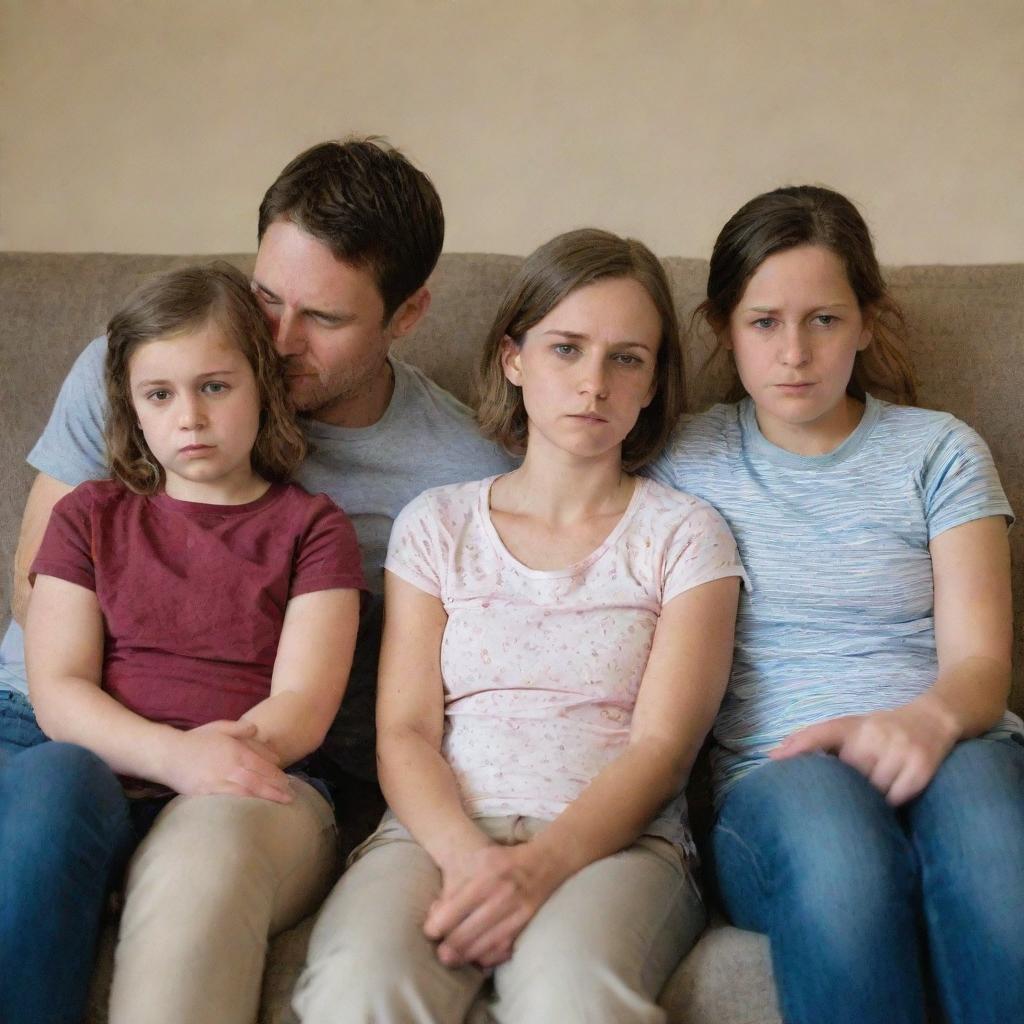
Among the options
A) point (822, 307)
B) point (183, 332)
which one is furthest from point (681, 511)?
point (183, 332)

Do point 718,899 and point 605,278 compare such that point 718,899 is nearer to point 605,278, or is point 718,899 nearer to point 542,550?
point 542,550

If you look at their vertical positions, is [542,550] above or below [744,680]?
above

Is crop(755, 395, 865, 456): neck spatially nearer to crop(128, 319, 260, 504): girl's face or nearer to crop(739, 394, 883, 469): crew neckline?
crop(739, 394, 883, 469): crew neckline

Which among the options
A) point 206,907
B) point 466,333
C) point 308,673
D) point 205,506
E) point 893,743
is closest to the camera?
point 206,907

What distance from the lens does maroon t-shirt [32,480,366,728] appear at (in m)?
1.47

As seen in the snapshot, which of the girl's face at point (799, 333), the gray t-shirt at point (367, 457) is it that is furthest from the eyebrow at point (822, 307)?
the gray t-shirt at point (367, 457)

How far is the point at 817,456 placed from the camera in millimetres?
1615

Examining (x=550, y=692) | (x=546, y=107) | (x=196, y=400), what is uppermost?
(x=546, y=107)

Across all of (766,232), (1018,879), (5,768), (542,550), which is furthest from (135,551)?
(1018,879)

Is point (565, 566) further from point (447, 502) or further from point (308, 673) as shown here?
point (308, 673)

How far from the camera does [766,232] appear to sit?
62.8 inches

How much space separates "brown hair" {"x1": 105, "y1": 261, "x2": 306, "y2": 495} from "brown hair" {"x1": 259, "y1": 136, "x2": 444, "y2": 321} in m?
0.12

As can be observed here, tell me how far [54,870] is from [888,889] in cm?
75

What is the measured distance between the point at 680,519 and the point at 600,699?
0.79ft
